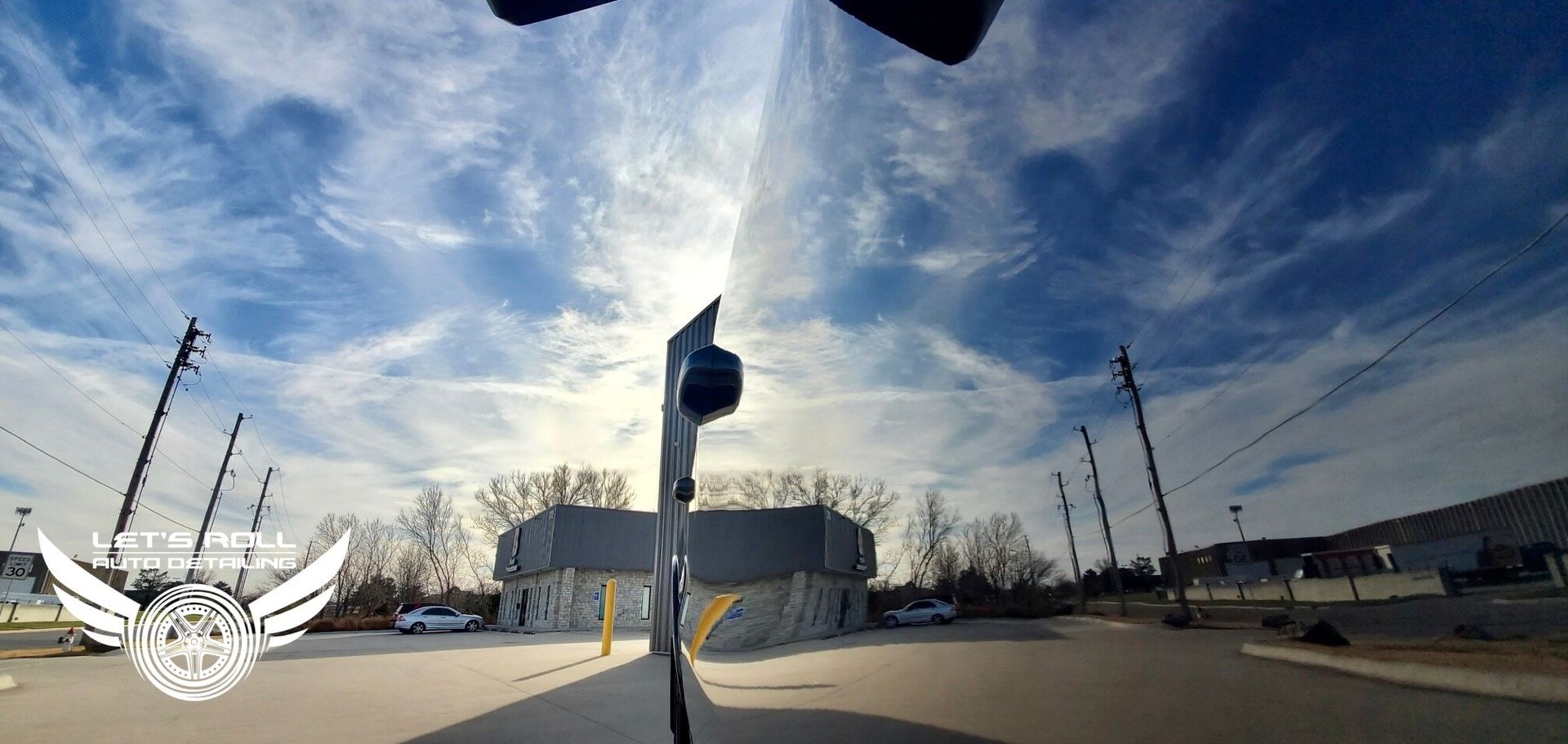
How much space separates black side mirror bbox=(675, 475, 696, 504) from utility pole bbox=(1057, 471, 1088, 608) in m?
0.93

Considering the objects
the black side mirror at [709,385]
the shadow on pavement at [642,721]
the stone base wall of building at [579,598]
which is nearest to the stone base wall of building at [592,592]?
the stone base wall of building at [579,598]

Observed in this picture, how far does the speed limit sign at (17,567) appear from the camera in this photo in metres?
43.3

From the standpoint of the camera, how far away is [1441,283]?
15.8 inches

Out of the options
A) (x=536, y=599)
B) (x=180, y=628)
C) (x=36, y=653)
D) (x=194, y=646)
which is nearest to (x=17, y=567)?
(x=536, y=599)

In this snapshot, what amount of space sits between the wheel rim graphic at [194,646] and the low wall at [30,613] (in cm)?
3752

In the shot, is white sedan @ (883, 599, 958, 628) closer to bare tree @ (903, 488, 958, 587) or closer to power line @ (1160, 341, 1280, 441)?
bare tree @ (903, 488, 958, 587)

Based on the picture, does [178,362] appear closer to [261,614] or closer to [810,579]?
[261,614]

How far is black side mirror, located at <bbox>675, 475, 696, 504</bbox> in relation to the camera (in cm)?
141

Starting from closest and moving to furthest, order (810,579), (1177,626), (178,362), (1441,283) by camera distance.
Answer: (1441,283) → (1177,626) → (810,579) → (178,362)

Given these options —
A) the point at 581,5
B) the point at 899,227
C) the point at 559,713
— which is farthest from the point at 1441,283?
the point at 559,713

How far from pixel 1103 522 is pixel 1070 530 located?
38 millimetres

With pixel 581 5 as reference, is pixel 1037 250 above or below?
below

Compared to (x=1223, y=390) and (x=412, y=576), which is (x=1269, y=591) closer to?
(x=1223, y=390)

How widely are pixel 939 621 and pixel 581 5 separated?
4.44 feet
